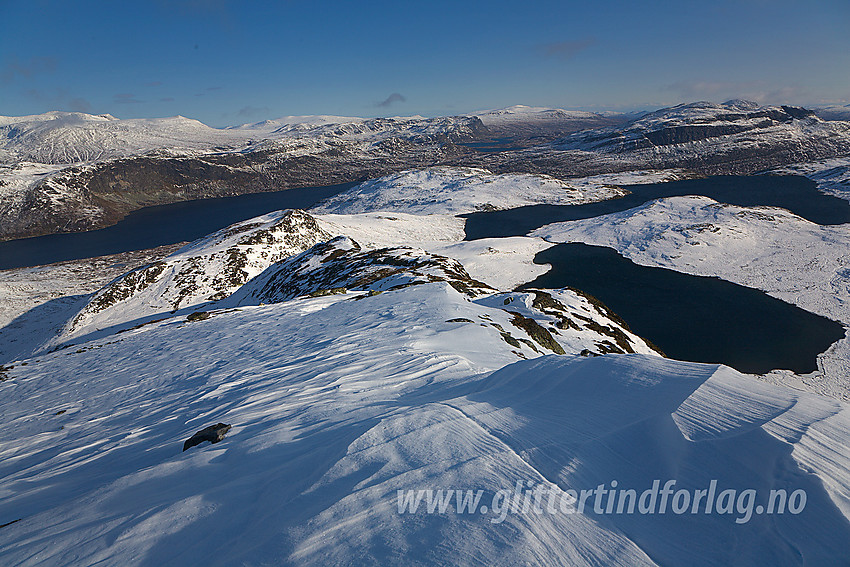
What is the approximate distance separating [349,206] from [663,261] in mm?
97842

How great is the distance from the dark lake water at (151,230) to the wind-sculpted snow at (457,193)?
90.0 ft

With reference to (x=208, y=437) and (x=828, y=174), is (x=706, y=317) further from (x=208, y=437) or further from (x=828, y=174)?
(x=828, y=174)

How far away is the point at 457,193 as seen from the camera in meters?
119

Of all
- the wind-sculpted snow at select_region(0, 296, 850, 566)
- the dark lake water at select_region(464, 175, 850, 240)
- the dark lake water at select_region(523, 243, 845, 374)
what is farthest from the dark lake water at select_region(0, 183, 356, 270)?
the wind-sculpted snow at select_region(0, 296, 850, 566)

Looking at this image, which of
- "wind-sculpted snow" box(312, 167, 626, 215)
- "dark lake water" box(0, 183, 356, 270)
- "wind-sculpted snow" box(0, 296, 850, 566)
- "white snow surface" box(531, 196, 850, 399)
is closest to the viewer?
"wind-sculpted snow" box(0, 296, 850, 566)

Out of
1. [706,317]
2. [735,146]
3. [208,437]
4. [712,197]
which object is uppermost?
[735,146]

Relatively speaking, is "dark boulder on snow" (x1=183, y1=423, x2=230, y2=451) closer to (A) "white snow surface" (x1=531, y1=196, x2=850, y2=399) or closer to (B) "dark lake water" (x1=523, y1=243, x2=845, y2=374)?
(B) "dark lake water" (x1=523, y1=243, x2=845, y2=374)

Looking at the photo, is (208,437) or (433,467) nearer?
(433,467)

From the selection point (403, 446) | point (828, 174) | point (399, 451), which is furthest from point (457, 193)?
point (399, 451)

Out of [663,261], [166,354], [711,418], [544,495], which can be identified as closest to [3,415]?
[166,354]

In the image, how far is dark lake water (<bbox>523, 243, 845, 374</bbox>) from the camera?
30828 mm

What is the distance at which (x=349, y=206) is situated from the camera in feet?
415

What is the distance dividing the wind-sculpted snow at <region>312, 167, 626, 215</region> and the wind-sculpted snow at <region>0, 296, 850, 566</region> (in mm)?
99832

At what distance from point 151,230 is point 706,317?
142 metres
